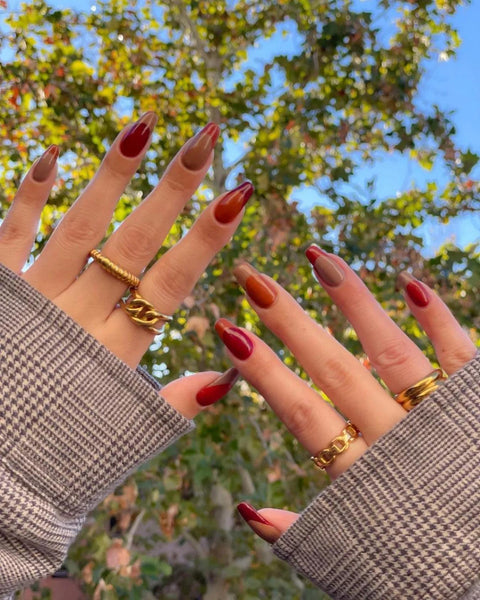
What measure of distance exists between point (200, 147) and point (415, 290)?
490mm

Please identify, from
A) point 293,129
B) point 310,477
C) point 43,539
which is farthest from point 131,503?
point 293,129

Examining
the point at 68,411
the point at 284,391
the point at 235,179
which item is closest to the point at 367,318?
the point at 284,391

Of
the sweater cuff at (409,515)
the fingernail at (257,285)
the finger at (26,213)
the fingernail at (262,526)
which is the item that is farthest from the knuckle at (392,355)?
the finger at (26,213)

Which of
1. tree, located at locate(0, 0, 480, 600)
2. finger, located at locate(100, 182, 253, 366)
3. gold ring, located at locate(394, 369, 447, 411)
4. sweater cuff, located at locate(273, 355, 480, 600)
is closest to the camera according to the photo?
sweater cuff, located at locate(273, 355, 480, 600)

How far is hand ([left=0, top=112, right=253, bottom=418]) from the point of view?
1.15m

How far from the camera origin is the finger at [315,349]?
1.11 meters

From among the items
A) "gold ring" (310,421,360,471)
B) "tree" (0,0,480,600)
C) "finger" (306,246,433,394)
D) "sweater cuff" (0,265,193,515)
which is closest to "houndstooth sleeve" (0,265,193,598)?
"sweater cuff" (0,265,193,515)

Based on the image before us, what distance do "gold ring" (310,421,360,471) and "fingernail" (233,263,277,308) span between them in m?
0.27

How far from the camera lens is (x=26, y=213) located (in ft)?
4.11

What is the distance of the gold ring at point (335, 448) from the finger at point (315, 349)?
0.03 meters

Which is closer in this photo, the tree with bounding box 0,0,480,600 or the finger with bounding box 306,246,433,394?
the finger with bounding box 306,246,433,394

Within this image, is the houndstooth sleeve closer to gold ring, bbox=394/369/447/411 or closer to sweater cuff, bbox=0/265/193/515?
sweater cuff, bbox=0/265/193/515

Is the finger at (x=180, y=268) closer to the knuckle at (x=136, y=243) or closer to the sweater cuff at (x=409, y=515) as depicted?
the knuckle at (x=136, y=243)

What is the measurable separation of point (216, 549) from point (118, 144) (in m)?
3.56
